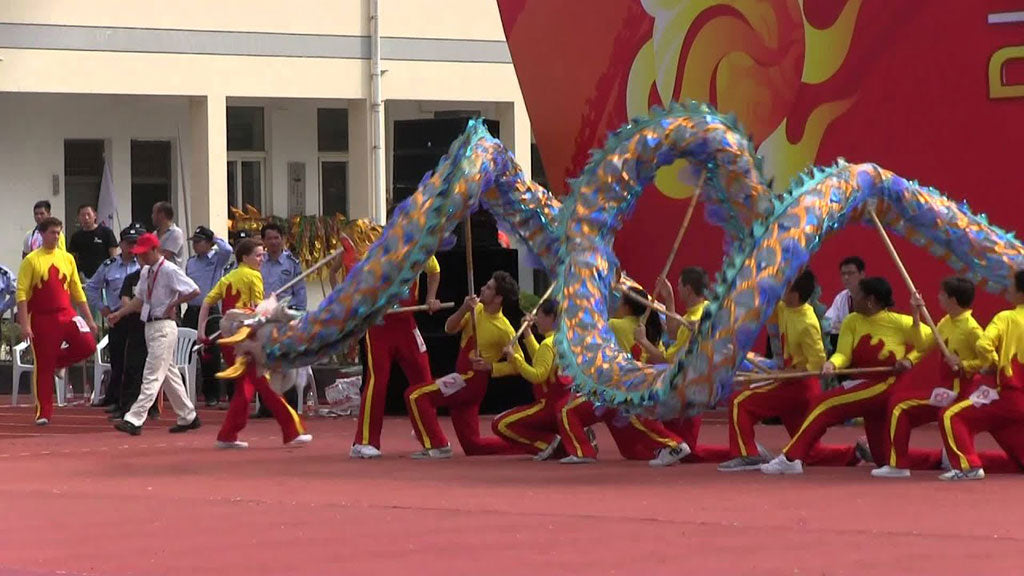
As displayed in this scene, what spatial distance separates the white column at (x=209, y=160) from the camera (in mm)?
29172

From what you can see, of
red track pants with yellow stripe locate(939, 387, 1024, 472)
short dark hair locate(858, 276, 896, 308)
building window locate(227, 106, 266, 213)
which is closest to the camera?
red track pants with yellow stripe locate(939, 387, 1024, 472)

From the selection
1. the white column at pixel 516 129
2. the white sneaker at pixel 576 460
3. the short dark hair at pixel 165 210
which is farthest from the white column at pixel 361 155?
the white sneaker at pixel 576 460

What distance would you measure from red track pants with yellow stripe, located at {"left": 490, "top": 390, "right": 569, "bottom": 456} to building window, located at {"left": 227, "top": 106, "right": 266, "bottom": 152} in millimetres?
18120

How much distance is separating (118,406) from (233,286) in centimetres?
236

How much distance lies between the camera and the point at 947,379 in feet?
42.8

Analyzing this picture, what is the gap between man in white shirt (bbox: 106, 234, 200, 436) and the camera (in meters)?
17.2

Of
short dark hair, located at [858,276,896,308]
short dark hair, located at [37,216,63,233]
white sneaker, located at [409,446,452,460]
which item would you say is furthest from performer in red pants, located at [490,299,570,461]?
short dark hair, located at [37,216,63,233]

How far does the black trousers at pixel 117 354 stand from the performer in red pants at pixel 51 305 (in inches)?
18.4

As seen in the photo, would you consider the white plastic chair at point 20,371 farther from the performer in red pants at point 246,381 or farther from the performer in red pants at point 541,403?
the performer in red pants at point 541,403

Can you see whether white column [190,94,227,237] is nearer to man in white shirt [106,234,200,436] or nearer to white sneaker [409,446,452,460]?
man in white shirt [106,234,200,436]

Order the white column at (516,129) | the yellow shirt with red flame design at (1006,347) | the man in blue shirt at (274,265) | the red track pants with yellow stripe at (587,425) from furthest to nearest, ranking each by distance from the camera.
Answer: the white column at (516,129), the man in blue shirt at (274,265), the red track pants with yellow stripe at (587,425), the yellow shirt with red flame design at (1006,347)

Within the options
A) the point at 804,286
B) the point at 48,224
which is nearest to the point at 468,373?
the point at 804,286

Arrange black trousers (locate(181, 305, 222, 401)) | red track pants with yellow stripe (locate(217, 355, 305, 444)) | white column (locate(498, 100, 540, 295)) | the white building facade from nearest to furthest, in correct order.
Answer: red track pants with yellow stripe (locate(217, 355, 305, 444)), black trousers (locate(181, 305, 222, 401)), the white building facade, white column (locate(498, 100, 540, 295))

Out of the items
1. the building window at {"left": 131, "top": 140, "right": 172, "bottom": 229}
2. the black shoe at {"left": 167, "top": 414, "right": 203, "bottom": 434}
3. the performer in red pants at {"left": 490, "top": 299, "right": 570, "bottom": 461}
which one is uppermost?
the building window at {"left": 131, "top": 140, "right": 172, "bottom": 229}
